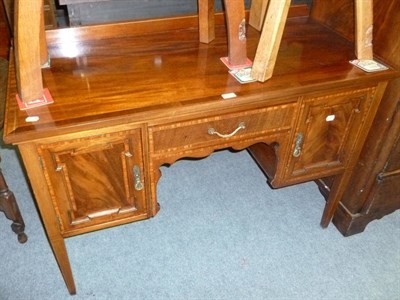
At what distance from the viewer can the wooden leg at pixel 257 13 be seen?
4.40 feet

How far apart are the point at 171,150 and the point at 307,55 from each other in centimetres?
59

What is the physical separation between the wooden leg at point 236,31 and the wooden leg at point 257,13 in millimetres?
246

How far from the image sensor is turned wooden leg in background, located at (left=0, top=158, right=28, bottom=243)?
4.65ft

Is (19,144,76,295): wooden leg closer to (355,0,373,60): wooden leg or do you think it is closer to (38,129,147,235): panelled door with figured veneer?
(38,129,147,235): panelled door with figured veneer

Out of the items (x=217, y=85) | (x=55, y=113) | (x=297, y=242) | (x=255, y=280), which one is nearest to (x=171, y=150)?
(x=217, y=85)

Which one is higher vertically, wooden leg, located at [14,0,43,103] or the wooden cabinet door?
wooden leg, located at [14,0,43,103]

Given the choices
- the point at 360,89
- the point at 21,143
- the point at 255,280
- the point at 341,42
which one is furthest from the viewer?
the point at 255,280

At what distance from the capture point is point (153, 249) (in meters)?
1.57

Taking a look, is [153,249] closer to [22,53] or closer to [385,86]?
[22,53]

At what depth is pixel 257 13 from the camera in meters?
1.38

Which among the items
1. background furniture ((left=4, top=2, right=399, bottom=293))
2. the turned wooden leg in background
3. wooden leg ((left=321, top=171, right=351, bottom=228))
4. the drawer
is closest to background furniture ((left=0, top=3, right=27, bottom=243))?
the turned wooden leg in background

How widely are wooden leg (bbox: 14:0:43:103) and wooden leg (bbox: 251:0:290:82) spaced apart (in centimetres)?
61

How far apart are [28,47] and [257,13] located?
0.84 meters

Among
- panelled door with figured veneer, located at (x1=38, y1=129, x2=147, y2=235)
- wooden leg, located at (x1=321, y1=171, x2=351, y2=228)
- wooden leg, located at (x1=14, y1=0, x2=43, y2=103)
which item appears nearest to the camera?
wooden leg, located at (x1=14, y1=0, x2=43, y2=103)
